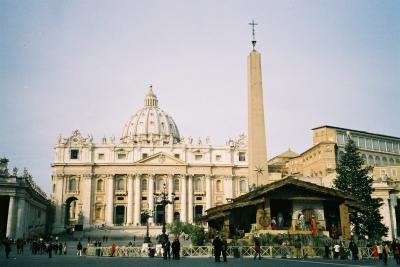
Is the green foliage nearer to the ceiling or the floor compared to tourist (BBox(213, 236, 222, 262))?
nearer to the ceiling

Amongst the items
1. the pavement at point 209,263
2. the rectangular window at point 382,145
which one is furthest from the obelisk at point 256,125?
the rectangular window at point 382,145

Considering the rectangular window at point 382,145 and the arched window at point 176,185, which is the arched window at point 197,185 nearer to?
the arched window at point 176,185

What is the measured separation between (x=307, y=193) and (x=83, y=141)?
56997mm

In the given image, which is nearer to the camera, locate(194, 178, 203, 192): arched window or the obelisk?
the obelisk

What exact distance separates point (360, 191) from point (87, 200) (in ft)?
158

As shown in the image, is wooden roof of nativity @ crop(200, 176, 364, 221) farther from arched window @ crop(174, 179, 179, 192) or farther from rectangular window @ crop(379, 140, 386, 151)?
arched window @ crop(174, 179, 179, 192)

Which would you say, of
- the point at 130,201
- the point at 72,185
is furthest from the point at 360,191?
the point at 72,185

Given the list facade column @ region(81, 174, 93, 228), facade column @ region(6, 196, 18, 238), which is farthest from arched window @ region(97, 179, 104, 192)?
facade column @ region(6, 196, 18, 238)

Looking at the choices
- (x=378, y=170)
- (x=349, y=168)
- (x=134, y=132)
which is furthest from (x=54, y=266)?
(x=134, y=132)

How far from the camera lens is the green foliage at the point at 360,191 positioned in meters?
35.7

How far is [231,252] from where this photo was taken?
21.6 meters

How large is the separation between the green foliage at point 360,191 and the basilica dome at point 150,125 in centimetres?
6670

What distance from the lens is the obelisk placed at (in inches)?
1009

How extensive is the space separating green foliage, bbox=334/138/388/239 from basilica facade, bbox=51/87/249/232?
39.0 metres
